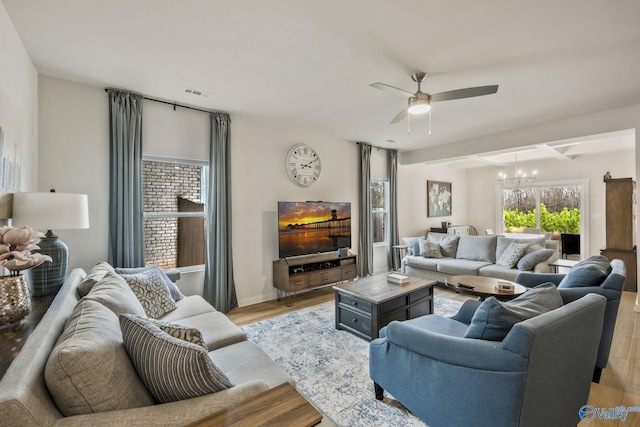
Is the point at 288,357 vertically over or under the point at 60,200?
under

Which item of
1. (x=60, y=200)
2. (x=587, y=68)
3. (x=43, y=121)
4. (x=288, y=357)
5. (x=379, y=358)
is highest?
(x=587, y=68)

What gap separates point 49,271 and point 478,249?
5.44 m

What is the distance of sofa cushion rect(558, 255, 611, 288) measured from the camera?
2.23 meters

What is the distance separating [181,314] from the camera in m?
2.44

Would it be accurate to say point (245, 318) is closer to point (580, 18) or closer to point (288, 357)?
point (288, 357)

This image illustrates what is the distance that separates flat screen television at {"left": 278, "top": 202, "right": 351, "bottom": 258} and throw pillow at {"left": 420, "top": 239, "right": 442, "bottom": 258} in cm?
146

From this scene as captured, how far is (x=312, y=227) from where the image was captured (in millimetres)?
4566

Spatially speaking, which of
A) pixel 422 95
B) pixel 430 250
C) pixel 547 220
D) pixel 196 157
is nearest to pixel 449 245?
pixel 430 250

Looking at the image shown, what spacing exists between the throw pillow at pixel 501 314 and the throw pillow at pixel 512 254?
123 inches

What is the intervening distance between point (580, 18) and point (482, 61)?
0.67 meters

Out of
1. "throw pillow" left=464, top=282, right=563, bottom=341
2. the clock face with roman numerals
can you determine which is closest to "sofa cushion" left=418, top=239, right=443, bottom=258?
the clock face with roman numerals

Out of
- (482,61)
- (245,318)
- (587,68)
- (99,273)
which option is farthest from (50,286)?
(587,68)

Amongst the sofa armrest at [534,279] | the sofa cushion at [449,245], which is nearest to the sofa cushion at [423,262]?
the sofa cushion at [449,245]

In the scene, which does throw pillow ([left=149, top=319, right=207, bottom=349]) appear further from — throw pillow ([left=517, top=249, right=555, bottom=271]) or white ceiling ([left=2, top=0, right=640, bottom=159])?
throw pillow ([left=517, top=249, right=555, bottom=271])
